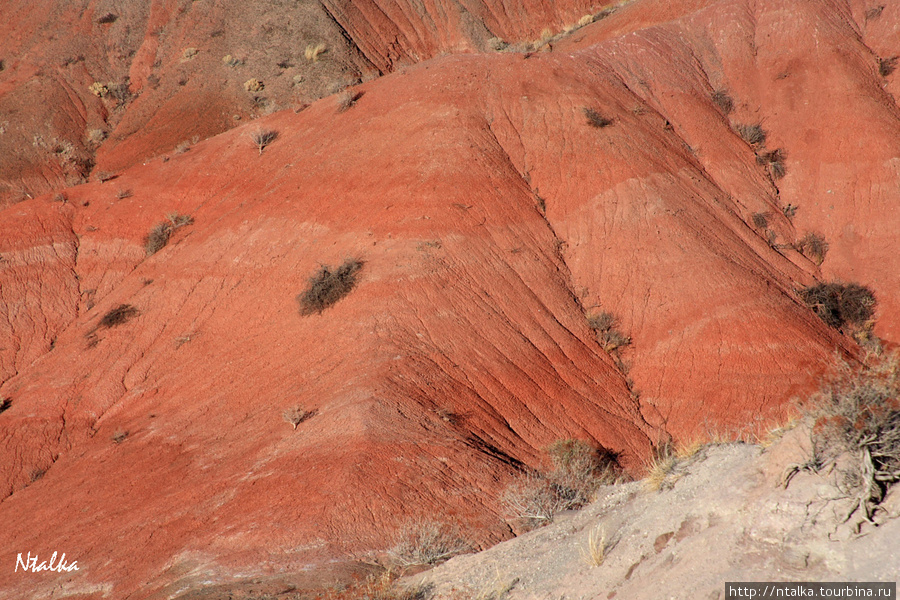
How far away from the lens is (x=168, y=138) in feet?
113

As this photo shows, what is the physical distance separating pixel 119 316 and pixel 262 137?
9.66m

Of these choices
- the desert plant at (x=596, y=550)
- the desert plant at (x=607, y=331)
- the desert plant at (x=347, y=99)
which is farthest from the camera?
the desert plant at (x=347, y=99)

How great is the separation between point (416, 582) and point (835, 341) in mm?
15456

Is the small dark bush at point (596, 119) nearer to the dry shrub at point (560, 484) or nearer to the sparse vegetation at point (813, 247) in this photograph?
the sparse vegetation at point (813, 247)

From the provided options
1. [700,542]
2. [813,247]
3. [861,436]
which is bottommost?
[813,247]

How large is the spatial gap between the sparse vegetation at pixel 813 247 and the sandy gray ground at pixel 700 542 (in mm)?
15672

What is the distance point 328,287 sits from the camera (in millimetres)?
18203

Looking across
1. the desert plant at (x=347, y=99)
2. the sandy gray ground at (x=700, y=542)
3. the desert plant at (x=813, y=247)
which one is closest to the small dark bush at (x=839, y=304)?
the desert plant at (x=813, y=247)

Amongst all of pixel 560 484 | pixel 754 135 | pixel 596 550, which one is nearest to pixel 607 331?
pixel 560 484

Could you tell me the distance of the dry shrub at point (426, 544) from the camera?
10.2 meters

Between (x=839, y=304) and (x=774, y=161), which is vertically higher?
(x=774, y=161)

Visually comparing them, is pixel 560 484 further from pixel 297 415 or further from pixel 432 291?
pixel 432 291

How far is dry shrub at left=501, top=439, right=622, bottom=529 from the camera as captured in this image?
1119cm

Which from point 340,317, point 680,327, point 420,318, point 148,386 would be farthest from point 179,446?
point 680,327
